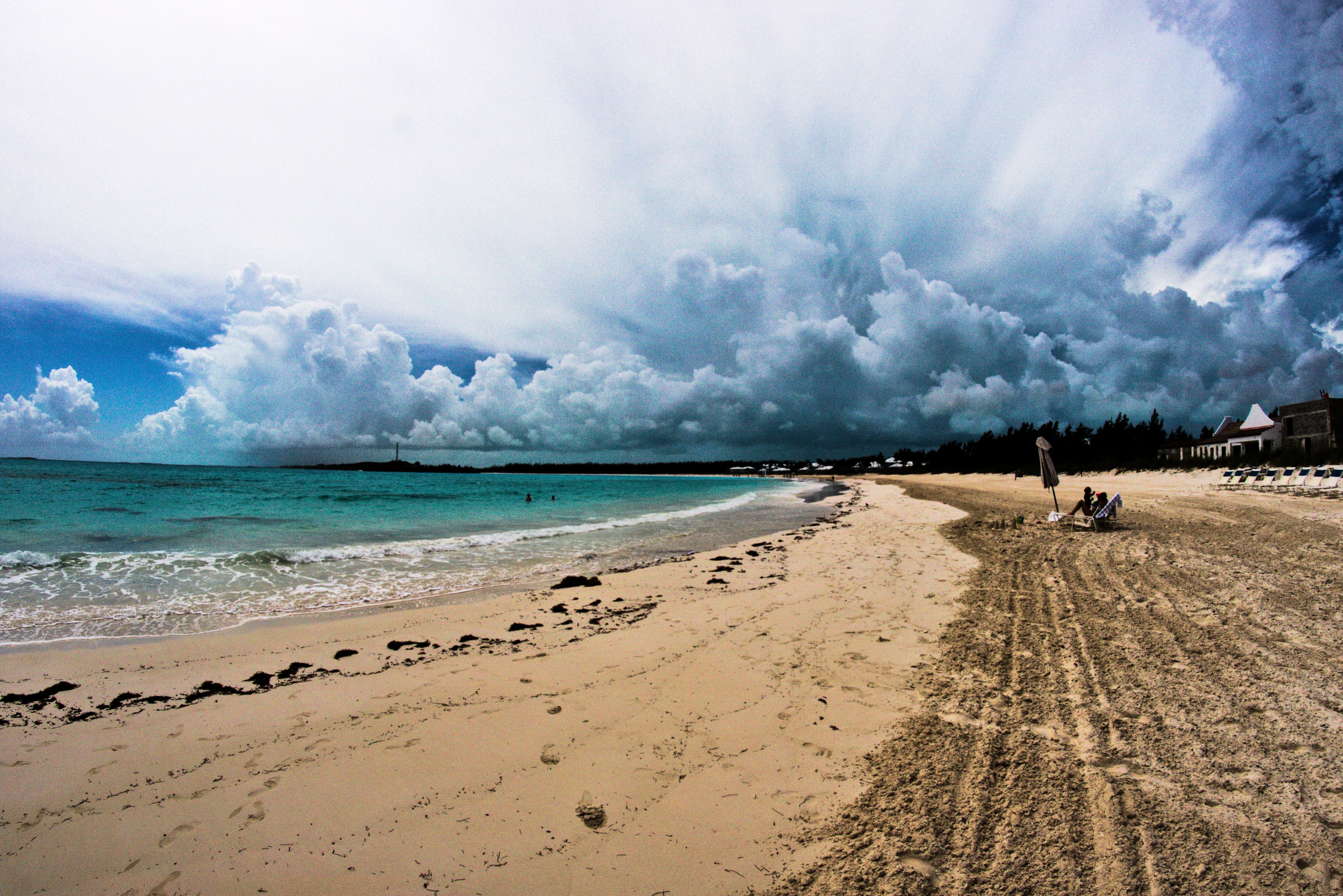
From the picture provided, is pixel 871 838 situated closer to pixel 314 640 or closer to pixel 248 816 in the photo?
pixel 248 816

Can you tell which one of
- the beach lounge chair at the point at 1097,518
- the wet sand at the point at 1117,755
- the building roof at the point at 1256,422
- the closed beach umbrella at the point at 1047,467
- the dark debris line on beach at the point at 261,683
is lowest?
the dark debris line on beach at the point at 261,683

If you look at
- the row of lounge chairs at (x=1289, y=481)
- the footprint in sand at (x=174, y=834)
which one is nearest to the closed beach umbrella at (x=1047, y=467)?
the row of lounge chairs at (x=1289, y=481)

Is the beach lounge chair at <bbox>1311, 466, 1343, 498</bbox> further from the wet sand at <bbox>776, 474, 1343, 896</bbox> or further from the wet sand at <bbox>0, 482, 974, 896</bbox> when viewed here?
the wet sand at <bbox>0, 482, 974, 896</bbox>

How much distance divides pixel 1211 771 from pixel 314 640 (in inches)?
369

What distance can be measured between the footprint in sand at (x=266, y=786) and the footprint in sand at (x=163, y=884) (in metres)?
0.74

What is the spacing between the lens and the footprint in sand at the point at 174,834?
10.3 feet

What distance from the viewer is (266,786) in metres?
3.70

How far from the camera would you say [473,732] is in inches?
170

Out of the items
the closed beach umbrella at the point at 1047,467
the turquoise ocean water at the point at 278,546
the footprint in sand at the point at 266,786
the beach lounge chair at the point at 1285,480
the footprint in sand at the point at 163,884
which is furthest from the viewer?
the beach lounge chair at the point at 1285,480

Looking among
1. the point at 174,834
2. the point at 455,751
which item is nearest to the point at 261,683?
the point at 174,834

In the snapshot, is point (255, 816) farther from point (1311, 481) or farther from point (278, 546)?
point (1311, 481)

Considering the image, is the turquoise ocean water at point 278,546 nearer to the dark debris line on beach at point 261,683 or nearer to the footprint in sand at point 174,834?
the dark debris line on beach at point 261,683

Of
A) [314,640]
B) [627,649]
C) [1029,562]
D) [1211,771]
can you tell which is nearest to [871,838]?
[1211,771]

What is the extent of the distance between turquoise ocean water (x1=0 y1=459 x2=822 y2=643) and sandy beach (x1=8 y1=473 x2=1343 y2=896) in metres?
2.15
